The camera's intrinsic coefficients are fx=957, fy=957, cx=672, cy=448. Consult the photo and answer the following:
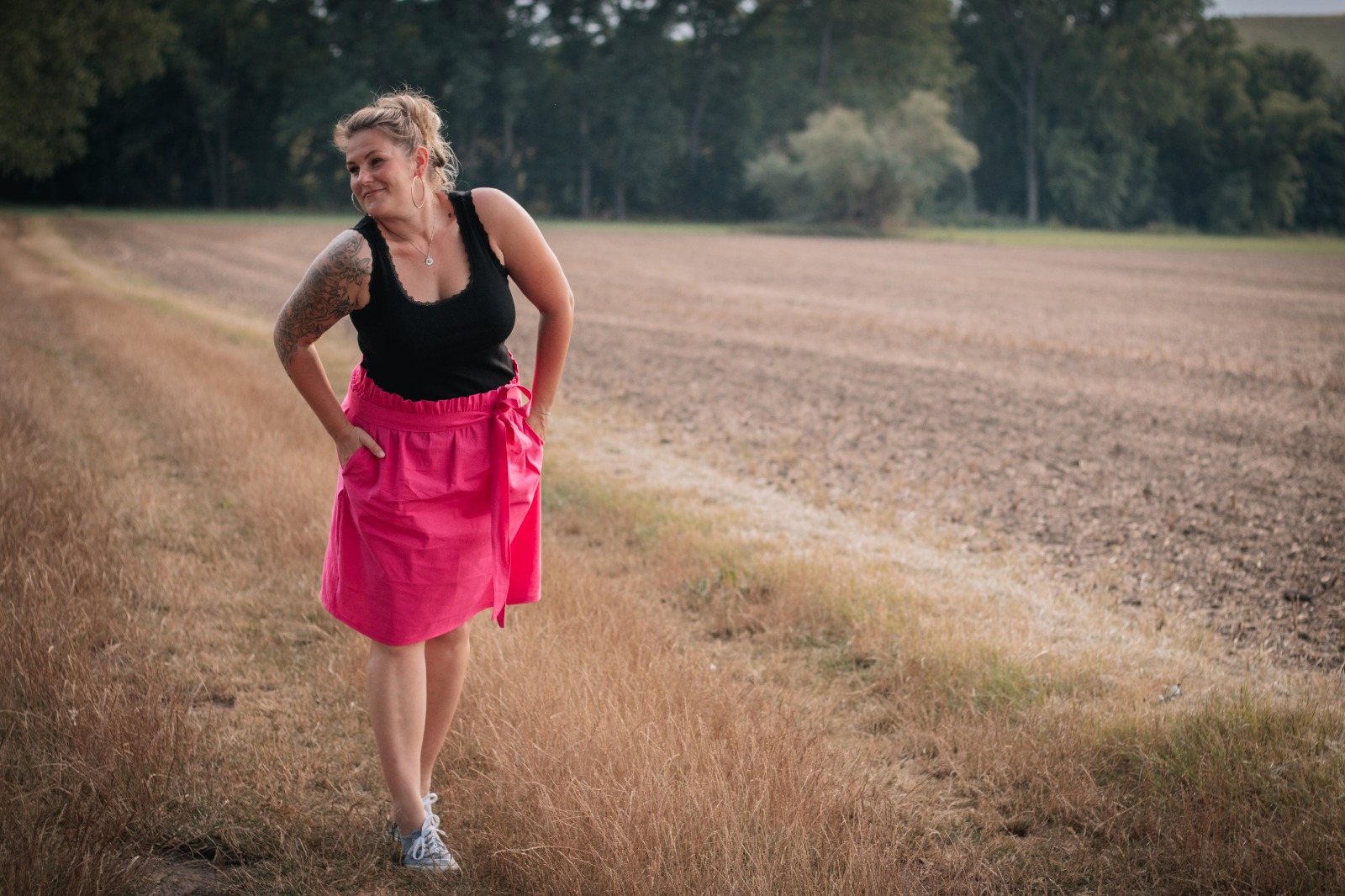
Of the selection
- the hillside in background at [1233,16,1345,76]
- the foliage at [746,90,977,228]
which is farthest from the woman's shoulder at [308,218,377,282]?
the hillside in background at [1233,16,1345,76]

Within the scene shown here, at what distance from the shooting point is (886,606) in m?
4.61

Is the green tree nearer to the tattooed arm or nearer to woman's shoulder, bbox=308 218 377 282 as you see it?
the tattooed arm

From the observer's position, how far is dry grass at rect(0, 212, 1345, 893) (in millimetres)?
2713

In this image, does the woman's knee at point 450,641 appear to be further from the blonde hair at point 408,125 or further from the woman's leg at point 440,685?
the blonde hair at point 408,125

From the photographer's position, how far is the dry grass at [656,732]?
8.90 ft

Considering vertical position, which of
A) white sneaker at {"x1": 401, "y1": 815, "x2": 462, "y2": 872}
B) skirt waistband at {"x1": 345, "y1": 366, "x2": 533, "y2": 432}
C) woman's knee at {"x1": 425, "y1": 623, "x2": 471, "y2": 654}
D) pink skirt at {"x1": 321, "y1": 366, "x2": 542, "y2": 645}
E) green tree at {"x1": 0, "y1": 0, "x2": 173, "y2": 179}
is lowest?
white sneaker at {"x1": 401, "y1": 815, "x2": 462, "y2": 872}

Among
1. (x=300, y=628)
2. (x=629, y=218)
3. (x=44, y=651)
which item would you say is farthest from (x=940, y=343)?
(x=629, y=218)

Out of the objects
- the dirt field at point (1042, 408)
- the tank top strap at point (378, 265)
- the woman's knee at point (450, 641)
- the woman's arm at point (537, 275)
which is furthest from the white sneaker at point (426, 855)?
the dirt field at point (1042, 408)

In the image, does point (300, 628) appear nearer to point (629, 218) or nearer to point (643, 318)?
point (643, 318)

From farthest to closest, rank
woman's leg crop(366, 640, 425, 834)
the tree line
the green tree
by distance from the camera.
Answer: the tree line → the green tree → woman's leg crop(366, 640, 425, 834)

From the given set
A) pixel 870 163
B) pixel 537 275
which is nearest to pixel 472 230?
pixel 537 275

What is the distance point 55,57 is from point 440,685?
28.8 metres

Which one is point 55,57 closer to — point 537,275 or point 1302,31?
point 537,275

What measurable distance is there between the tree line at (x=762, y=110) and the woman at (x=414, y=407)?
5679 cm
